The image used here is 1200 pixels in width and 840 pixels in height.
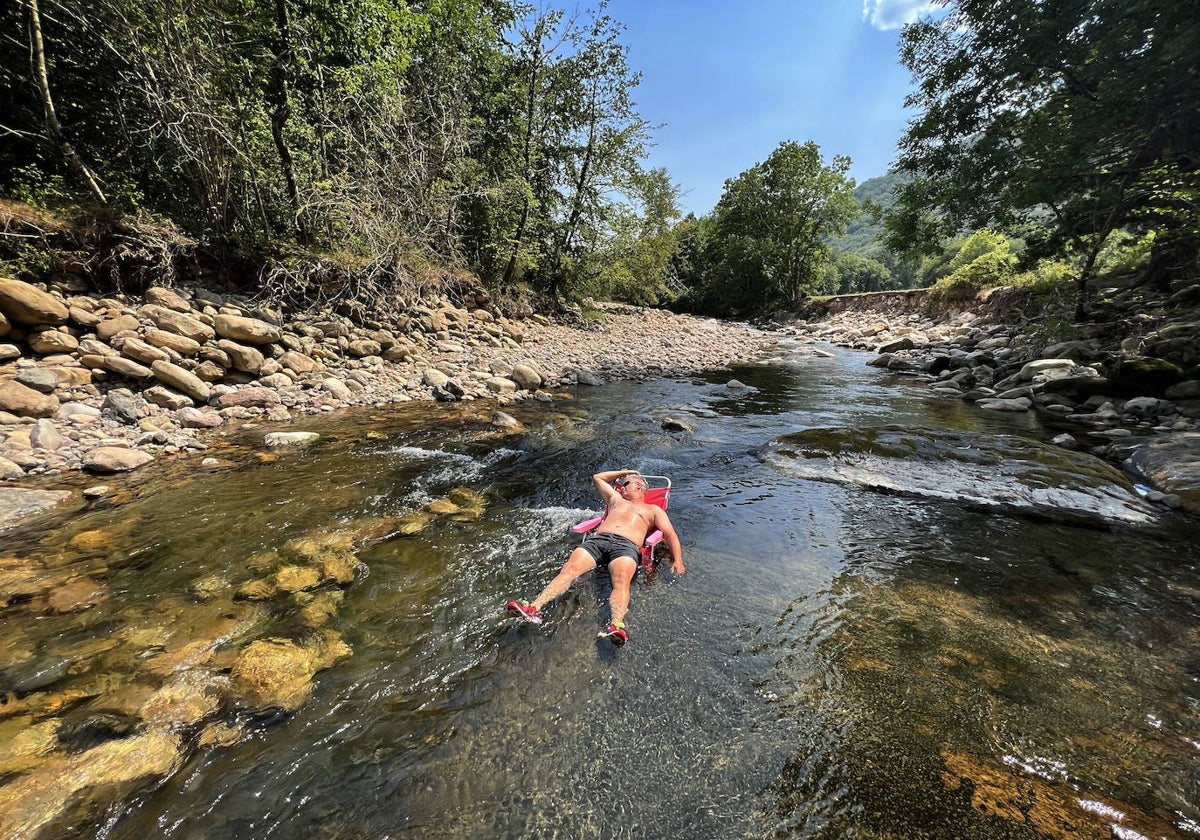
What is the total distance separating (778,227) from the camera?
41.1m

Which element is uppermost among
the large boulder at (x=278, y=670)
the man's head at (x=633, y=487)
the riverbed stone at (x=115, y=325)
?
the riverbed stone at (x=115, y=325)

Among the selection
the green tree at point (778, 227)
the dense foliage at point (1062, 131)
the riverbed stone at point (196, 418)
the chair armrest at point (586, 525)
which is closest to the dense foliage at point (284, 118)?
the riverbed stone at point (196, 418)

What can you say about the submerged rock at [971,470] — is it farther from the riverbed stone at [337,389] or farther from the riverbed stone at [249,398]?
the riverbed stone at [249,398]

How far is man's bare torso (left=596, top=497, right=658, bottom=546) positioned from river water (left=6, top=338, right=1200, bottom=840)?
47 centimetres

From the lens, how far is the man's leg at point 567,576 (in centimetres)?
368

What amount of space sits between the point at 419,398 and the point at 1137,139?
17494mm

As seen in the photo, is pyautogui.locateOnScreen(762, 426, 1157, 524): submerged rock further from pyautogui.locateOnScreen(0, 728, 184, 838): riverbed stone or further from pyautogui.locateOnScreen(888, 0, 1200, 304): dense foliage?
pyautogui.locateOnScreen(0, 728, 184, 838): riverbed stone

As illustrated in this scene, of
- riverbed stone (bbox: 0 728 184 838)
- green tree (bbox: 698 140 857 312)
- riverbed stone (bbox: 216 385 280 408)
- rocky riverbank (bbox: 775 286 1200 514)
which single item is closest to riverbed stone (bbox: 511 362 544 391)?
riverbed stone (bbox: 216 385 280 408)

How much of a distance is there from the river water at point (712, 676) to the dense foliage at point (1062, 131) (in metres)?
8.24

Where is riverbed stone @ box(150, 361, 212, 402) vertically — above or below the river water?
above

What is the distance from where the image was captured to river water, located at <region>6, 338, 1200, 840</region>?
2.13 m

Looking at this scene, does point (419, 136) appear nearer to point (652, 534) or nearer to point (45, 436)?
point (45, 436)

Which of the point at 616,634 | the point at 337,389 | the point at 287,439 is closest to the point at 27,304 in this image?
the point at 337,389

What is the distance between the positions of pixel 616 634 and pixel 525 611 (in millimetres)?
705
